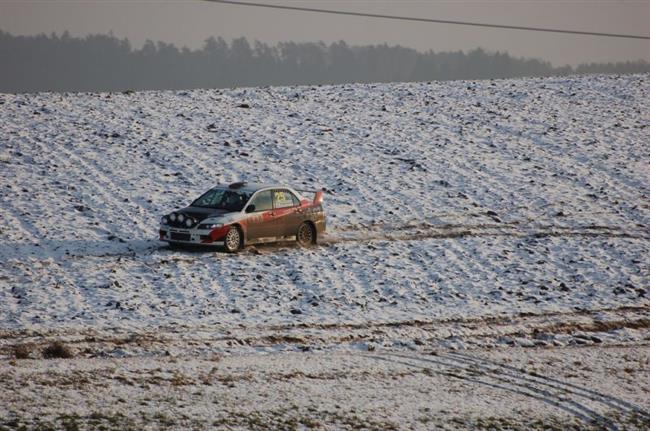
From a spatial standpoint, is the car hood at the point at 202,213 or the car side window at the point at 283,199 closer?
the car hood at the point at 202,213

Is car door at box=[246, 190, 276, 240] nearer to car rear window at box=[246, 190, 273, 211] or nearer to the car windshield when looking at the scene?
car rear window at box=[246, 190, 273, 211]

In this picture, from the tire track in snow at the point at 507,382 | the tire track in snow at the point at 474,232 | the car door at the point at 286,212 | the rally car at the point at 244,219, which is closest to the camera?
the tire track in snow at the point at 507,382

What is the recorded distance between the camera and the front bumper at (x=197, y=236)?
20.5 m

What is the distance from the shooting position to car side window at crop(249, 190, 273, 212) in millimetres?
21578

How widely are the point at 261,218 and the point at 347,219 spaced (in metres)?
4.41

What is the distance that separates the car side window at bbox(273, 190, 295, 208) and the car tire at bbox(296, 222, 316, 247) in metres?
0.60

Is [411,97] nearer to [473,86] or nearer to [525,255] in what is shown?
[473,86]

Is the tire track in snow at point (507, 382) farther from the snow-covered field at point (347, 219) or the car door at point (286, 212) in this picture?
the car door at point (286, 212)

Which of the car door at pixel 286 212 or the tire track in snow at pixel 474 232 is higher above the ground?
the car door at pixel 286 212

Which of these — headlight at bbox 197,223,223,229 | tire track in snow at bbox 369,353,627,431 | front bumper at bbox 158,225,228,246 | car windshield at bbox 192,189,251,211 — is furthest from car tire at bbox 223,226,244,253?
tire track in snow at bbox 369,353,627,431

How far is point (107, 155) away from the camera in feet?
98.4

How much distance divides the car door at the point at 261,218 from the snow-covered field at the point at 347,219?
49 cm

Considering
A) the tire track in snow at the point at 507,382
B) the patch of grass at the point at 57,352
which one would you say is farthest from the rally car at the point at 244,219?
the tire track in snow at the point at 507,382

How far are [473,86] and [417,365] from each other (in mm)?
31843
